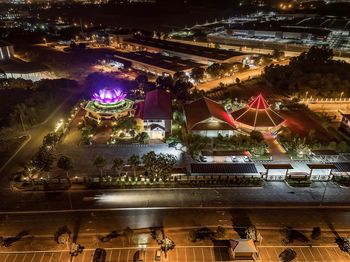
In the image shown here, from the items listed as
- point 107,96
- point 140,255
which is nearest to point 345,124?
point 140,255

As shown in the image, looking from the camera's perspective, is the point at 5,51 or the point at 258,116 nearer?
the point at 258,116

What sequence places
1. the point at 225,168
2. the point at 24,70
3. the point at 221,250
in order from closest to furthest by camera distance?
the point at 221,250 < the point at 225,168 < the point at 24,70

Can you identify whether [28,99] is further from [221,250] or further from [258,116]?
[221,250]

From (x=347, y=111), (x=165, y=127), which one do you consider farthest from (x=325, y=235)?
(x=347, y=111)

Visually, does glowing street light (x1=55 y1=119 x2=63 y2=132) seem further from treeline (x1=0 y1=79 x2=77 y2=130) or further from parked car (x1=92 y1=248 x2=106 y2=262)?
parked car (x1=92 y1=248 x2=106 y2=262)

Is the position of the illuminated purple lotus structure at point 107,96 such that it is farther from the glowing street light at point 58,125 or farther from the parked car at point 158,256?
the parked car at point 158,256

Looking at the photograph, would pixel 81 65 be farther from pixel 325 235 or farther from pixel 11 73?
pixel 325 235
